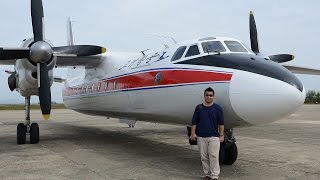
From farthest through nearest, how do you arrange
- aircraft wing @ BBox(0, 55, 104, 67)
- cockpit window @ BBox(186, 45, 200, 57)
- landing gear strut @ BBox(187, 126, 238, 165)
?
aircraft wing @ BBox(0, 55, 104, 67)
cockpit window @ BBox(186, 45, 200, 57)
landing gear strut @ BBox(187, 126, 238, 165)

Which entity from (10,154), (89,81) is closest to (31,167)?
(10,154)

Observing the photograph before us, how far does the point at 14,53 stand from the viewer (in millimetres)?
11516

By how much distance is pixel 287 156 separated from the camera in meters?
9.66

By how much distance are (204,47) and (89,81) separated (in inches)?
310

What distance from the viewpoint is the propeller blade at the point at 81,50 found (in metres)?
12.7

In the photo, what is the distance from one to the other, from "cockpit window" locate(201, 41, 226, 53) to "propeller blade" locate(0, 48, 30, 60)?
5.95 meters

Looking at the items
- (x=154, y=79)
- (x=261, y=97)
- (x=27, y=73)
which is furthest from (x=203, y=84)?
(x=27, y=73)

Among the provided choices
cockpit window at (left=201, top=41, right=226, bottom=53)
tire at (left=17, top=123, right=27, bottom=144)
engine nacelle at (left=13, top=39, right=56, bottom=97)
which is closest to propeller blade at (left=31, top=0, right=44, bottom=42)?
engine nacelle at (left=13, top=39, right=56, bottom=97)

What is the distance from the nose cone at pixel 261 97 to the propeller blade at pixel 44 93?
670 centimetres

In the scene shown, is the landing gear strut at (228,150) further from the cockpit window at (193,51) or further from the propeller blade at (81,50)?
the propeller blade at (81,50)

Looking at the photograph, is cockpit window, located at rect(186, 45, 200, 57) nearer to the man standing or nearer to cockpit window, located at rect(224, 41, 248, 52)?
cockpit window, located at rect(224, 41, 248, 52)

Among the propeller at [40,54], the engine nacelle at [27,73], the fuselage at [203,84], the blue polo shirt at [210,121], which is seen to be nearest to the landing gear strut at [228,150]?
the fuselage at [203,84]

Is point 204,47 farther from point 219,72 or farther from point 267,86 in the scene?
point 267,86

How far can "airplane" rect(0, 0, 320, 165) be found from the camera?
6.91 m
